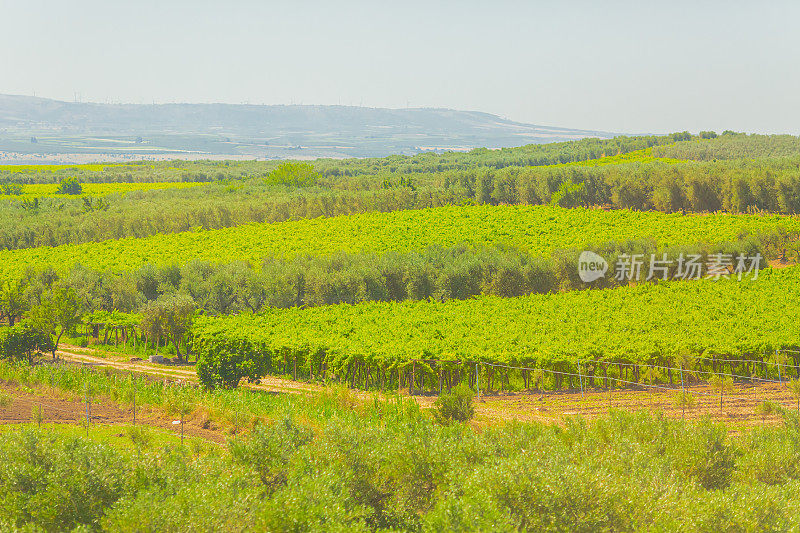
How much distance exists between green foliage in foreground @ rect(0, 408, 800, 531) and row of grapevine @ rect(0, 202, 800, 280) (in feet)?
139

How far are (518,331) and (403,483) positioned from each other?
77.1 feet

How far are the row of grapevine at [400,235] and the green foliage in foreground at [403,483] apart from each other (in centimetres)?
4226

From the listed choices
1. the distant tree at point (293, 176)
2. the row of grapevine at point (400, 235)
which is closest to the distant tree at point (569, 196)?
the row of grapevine at point (400, 235)

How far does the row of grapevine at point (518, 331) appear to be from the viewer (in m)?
33.7

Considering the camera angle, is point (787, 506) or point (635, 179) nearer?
point (787, 506)

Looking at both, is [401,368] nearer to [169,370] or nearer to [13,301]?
[169,370]

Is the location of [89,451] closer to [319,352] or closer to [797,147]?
[319,352]

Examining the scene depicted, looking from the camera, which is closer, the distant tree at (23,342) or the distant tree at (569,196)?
the distant tree at (23,342)

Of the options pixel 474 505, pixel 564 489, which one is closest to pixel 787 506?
pixel 564 489

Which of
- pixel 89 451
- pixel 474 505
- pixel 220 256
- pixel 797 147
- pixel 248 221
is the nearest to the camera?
pixel 474 505

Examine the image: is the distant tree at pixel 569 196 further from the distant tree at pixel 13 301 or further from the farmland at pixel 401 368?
the distant tree at pixel 13 301

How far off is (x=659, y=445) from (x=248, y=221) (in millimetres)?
74784

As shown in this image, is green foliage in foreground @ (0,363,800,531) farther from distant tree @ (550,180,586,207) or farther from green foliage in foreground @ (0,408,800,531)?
distant tree @ (550,180,586,207)

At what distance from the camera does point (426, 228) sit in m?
78.6
